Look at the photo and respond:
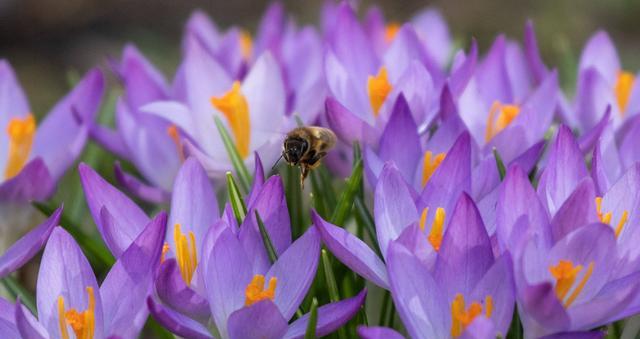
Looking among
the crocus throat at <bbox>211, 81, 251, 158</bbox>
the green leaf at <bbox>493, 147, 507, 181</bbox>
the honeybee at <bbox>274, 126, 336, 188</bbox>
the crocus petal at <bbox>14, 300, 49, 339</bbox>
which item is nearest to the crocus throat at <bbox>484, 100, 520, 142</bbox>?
the green leaf at <bbox>493, 147, 507, 181</bbox>

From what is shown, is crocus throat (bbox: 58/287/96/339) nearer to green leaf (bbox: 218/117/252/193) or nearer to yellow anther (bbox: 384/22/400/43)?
green leaf (bbox: 218/117/252/193)

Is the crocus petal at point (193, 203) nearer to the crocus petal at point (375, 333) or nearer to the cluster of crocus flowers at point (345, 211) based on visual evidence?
the cluster of crocus flowers at point (345, 211)

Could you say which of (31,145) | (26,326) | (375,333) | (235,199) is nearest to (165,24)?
(31,145)

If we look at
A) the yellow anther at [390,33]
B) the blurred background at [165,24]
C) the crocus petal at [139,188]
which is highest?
the yellow anther at [390,33]

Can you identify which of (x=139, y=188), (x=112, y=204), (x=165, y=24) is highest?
(x=112, y=204)

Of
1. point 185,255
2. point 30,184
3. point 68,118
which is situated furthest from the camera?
point 68,118

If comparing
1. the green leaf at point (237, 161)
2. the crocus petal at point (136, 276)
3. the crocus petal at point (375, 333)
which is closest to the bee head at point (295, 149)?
the green leaf at point (237, 161)

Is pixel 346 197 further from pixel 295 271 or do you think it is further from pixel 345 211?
pixel 295 271
